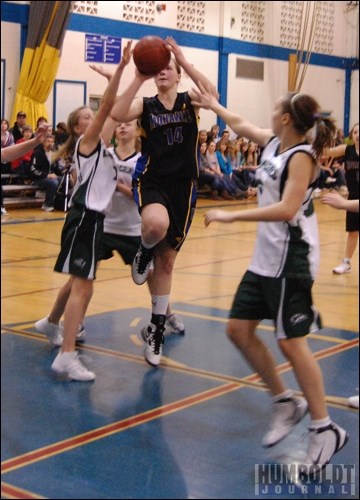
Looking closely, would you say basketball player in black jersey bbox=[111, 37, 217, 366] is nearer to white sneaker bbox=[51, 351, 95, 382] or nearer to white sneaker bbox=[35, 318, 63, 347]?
white sneaker bbox=[35, 318, 63, 347]

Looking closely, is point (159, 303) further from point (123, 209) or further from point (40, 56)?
point (40, 56)

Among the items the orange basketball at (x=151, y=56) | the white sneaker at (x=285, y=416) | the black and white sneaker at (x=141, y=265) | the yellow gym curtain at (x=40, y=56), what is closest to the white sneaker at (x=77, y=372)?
the white sneaker at (x=285, y=416)

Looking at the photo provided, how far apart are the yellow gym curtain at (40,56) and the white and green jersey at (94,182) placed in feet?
0.78

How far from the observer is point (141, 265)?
6.77 feet

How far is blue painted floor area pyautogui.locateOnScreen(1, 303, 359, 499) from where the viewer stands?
10.3m

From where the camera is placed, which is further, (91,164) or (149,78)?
(91,164)

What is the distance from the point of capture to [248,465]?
10.5m

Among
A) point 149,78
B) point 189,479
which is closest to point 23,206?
point 149,78

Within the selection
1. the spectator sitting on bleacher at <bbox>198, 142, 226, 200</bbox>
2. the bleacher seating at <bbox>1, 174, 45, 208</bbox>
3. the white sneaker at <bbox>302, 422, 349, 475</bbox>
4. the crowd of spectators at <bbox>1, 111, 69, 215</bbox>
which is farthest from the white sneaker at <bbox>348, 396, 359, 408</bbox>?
the spectator sitting on bleacher at <bbox>198, 142, 226, 200</bbox>

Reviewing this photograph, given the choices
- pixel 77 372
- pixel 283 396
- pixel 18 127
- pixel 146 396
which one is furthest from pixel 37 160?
pixel 77 372

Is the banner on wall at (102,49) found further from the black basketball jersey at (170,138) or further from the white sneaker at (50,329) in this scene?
the white sneaker at (50,329)

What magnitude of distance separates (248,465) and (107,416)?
201cm

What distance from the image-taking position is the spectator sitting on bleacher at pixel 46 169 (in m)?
2.50

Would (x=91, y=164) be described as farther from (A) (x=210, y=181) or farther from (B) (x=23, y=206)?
(B) (x=23, y=206)
